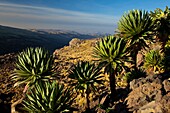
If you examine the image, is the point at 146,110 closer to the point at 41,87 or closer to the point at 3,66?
the point at 41,87

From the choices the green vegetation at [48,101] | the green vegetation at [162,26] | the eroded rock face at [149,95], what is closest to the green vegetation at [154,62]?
the green vegetation at [162,26]

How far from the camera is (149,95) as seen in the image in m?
20.9

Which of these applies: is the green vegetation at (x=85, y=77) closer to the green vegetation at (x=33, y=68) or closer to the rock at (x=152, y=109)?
the green vegetation at (x=33, y=68)

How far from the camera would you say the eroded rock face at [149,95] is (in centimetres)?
1794

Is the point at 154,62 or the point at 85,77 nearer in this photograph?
the point at 85,77

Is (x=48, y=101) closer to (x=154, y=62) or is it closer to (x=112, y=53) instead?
(x=112, y=53)

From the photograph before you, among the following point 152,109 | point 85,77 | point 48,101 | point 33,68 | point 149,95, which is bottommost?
point 152,109

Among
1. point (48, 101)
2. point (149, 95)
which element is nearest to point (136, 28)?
point (149, 95)

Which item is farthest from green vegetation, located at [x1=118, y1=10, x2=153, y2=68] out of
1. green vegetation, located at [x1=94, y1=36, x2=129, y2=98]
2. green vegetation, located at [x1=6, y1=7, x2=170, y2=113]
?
green vegetation, located at [x1=94, y1=36, x2=129, y2=98]

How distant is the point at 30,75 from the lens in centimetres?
2067

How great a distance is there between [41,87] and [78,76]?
249 inches

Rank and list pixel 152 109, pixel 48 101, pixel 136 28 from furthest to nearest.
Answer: pixel 136 28
pixel 152 109
pixel 48 101

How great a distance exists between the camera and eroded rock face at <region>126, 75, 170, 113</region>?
17.9 m

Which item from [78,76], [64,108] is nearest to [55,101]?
[64,108]
